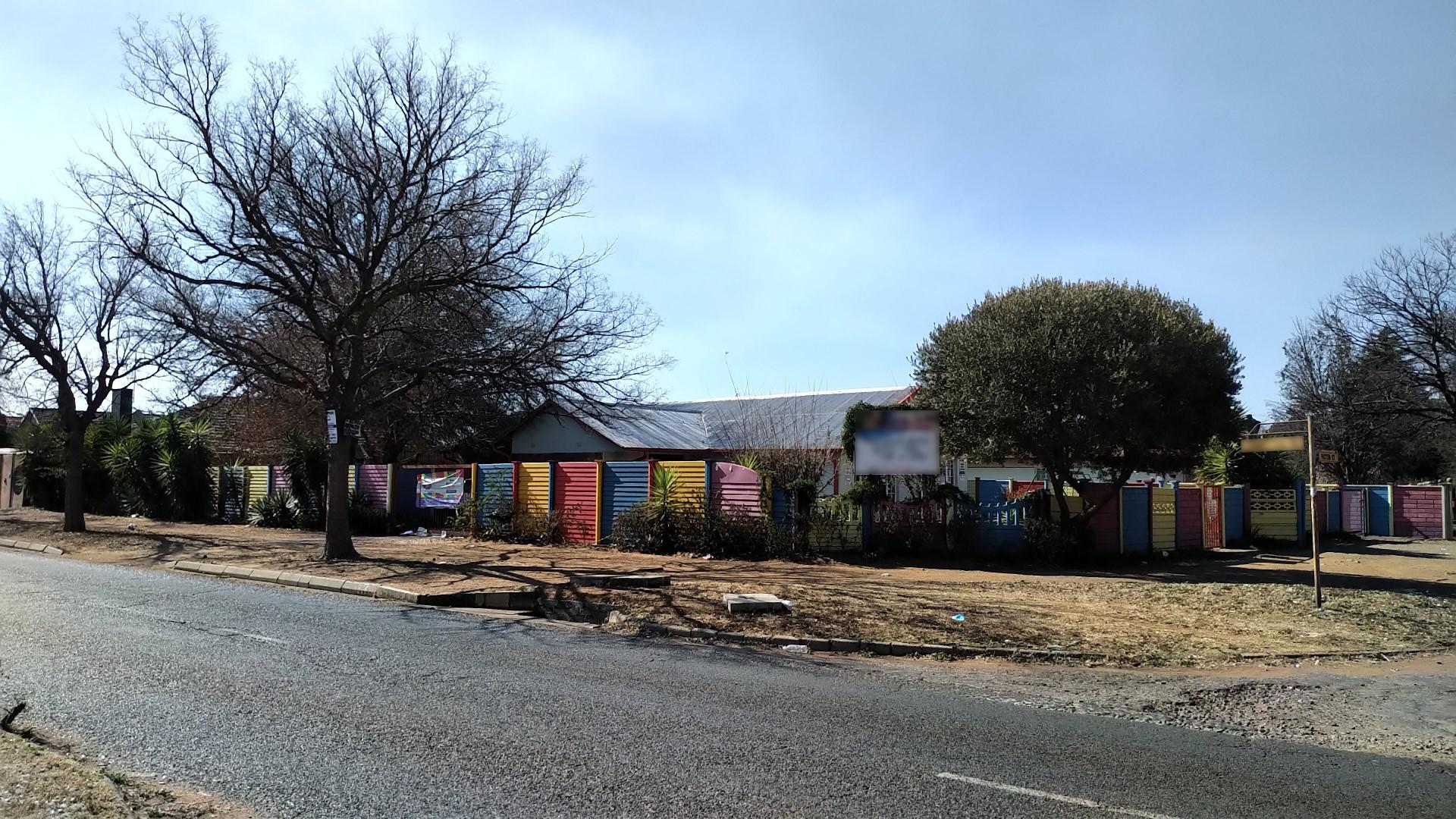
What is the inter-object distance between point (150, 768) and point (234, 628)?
4923 mm

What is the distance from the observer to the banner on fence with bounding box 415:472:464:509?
77.5 ft

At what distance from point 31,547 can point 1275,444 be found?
82.3ft

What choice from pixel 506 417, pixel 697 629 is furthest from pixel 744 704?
pixel 506 417

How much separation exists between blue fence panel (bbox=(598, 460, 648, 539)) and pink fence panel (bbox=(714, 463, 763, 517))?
1.84 m

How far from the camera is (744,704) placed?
7109 mm

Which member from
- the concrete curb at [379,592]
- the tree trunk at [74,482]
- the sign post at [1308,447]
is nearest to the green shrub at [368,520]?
the tree trunk at [74,482]

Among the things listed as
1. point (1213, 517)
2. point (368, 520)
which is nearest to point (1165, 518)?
point (1213, 517)

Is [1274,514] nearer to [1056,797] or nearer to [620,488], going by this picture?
[620,488]

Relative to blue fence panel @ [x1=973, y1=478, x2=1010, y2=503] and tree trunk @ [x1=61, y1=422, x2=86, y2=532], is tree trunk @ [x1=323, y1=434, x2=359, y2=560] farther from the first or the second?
blue fence panel @ [x1=973, y1=478, x2=1010, y2=503]

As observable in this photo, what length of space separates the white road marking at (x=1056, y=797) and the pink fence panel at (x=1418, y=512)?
31.9 metres

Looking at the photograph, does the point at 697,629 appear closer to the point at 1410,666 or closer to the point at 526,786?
the point at 526,786

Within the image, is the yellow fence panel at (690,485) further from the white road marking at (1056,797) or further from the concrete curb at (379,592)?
the white road marking at (1056,797)

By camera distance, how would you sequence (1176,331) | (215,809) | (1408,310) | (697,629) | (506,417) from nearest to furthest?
(215,809)
(697,629)
(1176,331)
(1408,310)
(506,417)

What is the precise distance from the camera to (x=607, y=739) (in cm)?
601
